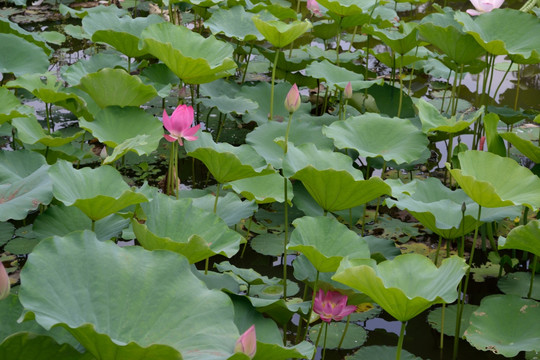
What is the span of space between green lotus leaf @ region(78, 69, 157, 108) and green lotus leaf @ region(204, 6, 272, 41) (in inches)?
25.2

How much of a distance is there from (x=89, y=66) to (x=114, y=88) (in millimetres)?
487

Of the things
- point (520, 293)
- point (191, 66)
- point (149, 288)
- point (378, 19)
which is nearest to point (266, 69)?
point (378, 19)

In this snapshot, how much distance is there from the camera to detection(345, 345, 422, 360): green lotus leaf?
6.00ft

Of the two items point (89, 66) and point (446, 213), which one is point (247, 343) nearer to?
point (446, 213)

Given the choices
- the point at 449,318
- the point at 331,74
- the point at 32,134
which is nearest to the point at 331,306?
the point at 449,318

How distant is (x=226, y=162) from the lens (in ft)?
6.38

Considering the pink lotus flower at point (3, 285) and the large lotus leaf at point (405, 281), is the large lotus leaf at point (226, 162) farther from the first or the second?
the pink lotus flower at point (3, 285)

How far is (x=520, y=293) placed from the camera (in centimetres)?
218

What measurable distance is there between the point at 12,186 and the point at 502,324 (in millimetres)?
1430

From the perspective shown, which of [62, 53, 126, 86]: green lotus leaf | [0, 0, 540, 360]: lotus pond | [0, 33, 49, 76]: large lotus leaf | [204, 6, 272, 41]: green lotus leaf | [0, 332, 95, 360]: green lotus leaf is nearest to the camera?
[0, 332, 95, 360]: green lotus leaf

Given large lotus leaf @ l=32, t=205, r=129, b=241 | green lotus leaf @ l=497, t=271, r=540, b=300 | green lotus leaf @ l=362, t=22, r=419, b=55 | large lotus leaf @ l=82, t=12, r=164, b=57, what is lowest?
green lotus leaf @ l=497, t=271, r=540, b=300

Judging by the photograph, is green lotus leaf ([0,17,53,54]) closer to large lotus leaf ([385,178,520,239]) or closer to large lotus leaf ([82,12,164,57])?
large lotus leaf ([82,12,164,57])

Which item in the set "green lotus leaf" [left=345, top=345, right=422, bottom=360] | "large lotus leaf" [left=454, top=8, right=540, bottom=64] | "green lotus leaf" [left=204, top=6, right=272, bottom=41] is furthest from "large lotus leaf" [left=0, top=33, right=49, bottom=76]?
"green lotus leaf" [left=345, top=345, right=422, bottom=360]

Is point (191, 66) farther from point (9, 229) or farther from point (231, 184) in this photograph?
point (9, 229)
